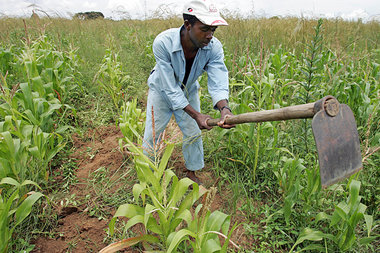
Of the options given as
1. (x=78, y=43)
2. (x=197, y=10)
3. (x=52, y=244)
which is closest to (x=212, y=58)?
(x=197, y=10)

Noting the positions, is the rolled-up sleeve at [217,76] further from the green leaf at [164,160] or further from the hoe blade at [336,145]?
the hoe blade at [336,145]

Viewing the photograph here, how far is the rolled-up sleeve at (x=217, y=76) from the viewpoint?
216 cm

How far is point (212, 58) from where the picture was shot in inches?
87.4

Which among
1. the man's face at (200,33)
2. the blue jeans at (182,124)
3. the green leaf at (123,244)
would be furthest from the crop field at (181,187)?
the man's face at (200,33)

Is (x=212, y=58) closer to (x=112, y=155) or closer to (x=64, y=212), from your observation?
(x=112, y=155)

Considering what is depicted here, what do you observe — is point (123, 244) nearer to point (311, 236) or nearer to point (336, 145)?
point (311, 236)

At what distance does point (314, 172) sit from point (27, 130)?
96.5 inches

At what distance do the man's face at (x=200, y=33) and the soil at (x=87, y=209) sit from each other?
27.7 inches

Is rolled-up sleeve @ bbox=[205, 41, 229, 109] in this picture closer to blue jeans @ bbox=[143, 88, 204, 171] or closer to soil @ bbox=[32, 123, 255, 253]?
blue jeans @ bbox=[143, 88, 204, 171]

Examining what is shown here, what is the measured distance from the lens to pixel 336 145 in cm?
125

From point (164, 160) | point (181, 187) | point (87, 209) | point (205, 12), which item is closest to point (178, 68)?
point (205, 12)

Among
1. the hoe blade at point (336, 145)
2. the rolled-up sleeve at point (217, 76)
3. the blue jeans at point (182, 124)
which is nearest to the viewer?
the hoe blade at point (336, 145)

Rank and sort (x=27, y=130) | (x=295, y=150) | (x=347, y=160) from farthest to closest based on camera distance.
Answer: (x=295, y=150) < (x=27, y=130) < (x=347, y=160)

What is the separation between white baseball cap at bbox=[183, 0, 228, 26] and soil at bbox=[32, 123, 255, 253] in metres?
0.81
